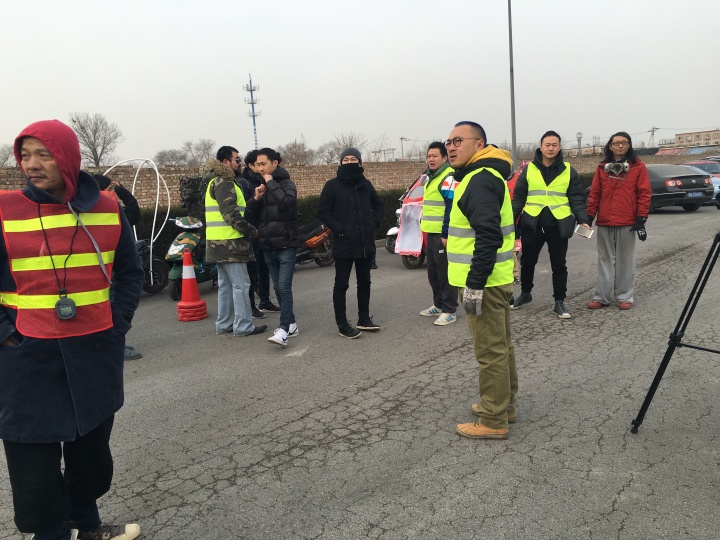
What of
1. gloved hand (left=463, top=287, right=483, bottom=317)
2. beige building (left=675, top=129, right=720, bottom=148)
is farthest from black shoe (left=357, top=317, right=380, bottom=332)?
beige building (left=675, top=129, right=720, bottom=148)

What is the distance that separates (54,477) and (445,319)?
4508mm

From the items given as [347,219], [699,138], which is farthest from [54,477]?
[699,138]

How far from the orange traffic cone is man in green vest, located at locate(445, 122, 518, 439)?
414cm

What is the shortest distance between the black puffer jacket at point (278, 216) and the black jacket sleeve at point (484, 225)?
276 cm

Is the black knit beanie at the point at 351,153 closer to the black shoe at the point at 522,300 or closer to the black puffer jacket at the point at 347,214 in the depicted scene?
the black puffer jacket at the point at 347,214

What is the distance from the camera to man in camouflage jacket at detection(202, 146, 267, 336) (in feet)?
19.2

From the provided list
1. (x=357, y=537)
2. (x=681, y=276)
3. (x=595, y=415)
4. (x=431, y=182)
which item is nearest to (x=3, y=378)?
(x=357, y=537)

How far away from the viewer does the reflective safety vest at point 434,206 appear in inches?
249

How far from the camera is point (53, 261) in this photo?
2275mm

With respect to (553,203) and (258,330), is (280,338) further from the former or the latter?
(553,203)

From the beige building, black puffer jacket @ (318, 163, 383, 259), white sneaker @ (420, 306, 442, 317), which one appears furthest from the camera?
the beige building

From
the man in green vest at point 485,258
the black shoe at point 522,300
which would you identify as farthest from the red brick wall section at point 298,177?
the man in green vest at point 485,258

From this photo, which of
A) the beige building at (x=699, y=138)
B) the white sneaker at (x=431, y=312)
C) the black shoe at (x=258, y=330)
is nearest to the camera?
the black shoe at (x=258, y=330)

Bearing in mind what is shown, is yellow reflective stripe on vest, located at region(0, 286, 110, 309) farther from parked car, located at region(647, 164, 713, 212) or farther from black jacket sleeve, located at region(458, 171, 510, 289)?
parked car, located at region(647, 164, 713, 212)
